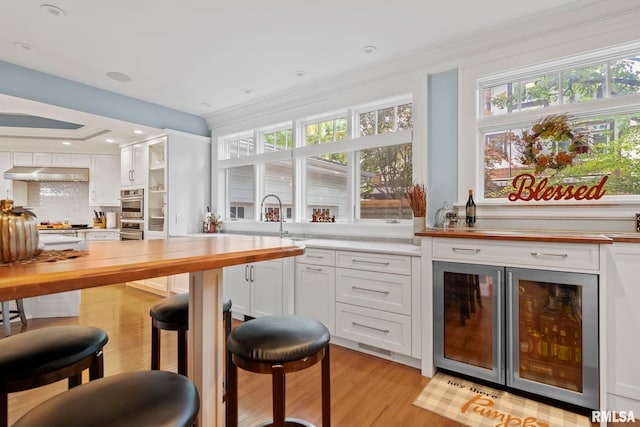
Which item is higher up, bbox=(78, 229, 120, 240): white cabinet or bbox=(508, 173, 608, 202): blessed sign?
bbox=(508, 173, 608, 202): blessed sign

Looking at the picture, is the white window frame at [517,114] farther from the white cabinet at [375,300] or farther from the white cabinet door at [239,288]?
the white cabinet door at [239,288]

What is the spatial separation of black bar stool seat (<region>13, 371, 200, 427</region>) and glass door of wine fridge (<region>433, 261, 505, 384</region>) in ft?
6.14

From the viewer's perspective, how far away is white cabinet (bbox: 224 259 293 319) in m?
3.15

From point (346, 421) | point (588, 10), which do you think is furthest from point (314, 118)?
point (346, 421)

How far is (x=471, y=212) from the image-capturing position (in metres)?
2.60

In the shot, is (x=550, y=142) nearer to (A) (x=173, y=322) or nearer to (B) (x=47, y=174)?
(A) (x=173, y=322)

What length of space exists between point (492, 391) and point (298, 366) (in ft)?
5.45

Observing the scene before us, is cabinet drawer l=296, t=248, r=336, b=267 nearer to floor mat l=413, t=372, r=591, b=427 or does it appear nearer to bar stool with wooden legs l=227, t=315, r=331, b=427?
floor mat l=413, t=372, r=591, b=427

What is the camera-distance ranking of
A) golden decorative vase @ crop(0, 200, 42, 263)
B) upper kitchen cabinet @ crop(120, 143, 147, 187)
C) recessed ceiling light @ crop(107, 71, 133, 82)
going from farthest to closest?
upper kitchen cabinet @ crop(120, 143, 147, 187) → recessed ceiling light @ crop(107, 71, 133, 82) → golden decorative vase @ crop(0, 200, 42, 263)

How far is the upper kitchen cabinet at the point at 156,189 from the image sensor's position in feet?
15.1

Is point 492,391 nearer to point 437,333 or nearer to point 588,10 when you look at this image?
point 437,333

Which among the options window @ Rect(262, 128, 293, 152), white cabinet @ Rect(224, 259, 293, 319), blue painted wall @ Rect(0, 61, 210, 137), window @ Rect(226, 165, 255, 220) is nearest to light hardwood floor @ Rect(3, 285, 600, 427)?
white cabinet @ Rect(224, 259, 293, 319)

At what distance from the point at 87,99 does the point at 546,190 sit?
472 cm

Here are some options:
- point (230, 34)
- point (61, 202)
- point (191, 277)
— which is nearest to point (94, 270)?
point (191, 277)
